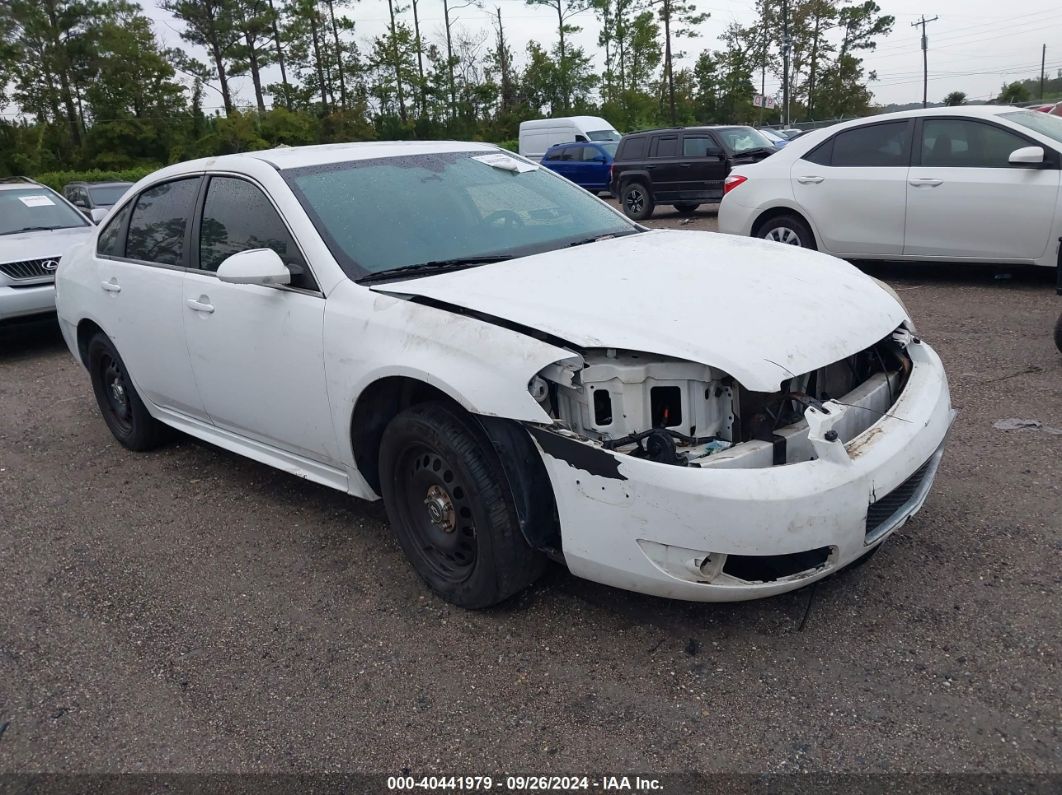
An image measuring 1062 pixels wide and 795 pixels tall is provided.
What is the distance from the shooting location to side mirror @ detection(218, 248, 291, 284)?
3.40m

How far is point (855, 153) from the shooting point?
8.26 m

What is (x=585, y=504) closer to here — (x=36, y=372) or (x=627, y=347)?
(x=627, y=347)

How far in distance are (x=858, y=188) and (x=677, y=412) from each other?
6.23 m

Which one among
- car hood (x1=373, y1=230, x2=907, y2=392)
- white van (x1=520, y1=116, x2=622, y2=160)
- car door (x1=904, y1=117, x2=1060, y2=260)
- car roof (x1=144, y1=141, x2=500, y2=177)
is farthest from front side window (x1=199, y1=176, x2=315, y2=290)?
white van (x1=520, y1=116, x2=622, y2=160)

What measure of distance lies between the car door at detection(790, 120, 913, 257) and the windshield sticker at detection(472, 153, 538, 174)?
4738 millimetres

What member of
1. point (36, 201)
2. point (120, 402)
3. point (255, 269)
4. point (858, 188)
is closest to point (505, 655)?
point (255, 269)

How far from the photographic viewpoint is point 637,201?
55.6ft

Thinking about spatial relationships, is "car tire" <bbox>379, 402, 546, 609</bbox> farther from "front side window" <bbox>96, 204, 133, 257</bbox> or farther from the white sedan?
the white sedan

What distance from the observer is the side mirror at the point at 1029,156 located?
23.2 feet

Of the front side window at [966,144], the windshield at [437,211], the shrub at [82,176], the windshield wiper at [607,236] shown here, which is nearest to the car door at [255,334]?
the windshield at [437,211]

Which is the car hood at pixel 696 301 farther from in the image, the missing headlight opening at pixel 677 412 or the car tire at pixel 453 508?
the car tire at pixel 453 508

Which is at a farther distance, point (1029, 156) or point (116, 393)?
point (1029, 156)

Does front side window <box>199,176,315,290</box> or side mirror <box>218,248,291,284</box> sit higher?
front side window <box>199,176,315,290</box>

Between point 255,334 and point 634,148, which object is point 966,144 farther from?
point 634,148
